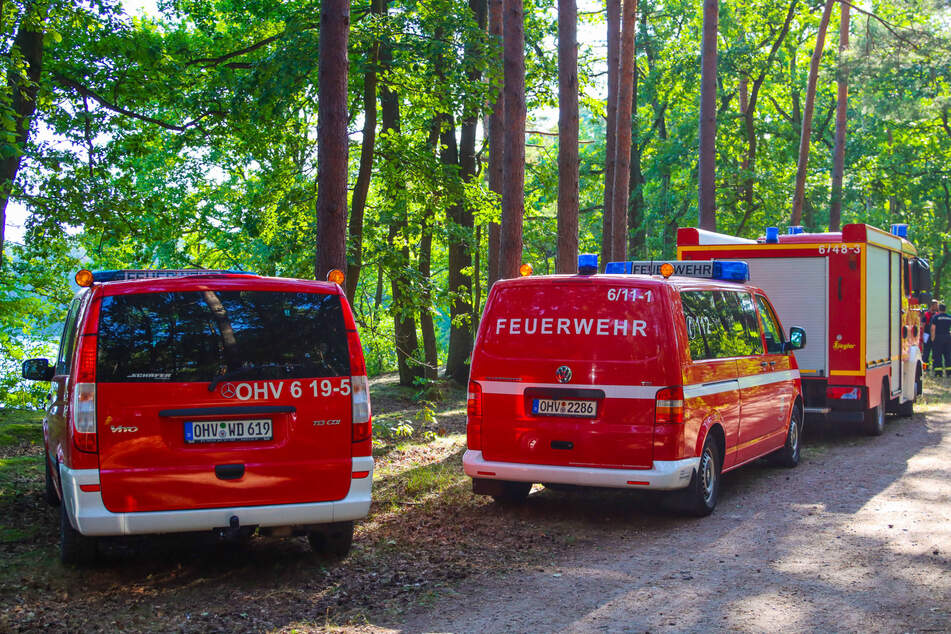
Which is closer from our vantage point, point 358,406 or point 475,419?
point 358,406

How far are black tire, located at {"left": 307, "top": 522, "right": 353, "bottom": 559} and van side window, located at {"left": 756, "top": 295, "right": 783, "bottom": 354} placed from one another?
18.4ft

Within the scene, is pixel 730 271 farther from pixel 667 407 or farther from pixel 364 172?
pixel 364 172

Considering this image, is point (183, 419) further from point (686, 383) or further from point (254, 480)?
point (686, 383)

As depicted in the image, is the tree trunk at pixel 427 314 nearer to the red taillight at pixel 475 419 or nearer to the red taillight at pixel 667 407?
the red taillight at pixel 475 419

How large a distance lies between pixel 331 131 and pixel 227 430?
5119 millimetres

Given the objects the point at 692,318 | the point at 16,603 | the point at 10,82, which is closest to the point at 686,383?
the point at 692,318

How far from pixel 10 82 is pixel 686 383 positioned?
7910mm

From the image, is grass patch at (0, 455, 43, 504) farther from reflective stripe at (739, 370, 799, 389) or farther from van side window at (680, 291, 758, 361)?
reflective stripe at (739, 370, 799, 389)

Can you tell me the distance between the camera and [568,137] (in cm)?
1410

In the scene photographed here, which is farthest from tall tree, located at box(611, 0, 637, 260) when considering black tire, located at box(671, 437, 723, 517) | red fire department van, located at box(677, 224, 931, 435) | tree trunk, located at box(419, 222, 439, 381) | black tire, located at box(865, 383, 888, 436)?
black tire, located at box(671, 437, 723, 517)

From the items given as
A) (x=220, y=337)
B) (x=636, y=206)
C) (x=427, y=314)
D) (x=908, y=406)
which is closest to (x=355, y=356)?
(x=220, y=337)

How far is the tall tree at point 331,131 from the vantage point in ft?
33.9

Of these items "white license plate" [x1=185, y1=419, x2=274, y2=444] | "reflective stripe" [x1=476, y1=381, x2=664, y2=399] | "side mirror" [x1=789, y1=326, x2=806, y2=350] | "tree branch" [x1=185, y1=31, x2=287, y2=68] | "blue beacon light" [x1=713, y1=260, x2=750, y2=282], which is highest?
"tree branch" [x1=185, y1=31, x2=287, y2=68]

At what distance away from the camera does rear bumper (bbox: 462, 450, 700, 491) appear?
784cm
